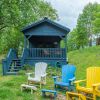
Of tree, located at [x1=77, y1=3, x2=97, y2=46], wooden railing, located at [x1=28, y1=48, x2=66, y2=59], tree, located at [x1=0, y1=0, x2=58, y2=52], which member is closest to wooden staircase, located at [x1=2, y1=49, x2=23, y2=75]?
wooden railing, located at [x1=28, y1=48, x2=66, y2=59]

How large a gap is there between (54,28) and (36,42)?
4.35m

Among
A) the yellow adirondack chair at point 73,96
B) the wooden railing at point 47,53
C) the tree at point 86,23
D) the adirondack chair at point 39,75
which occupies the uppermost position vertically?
the tree at point 86,23

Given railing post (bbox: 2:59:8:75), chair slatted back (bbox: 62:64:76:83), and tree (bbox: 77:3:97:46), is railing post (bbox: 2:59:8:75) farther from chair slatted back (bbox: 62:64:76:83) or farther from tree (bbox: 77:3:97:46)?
tree (bbox: 77:3:97:46)

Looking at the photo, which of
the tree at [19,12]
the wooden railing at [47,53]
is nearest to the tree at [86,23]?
the tree at [19,12]

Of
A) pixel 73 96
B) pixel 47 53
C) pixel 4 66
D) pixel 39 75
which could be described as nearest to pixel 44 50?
pixel 47 53

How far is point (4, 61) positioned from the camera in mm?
17047

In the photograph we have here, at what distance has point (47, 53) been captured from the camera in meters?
20.5

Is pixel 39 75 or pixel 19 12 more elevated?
pixel 19 12

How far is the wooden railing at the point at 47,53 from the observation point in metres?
20.3

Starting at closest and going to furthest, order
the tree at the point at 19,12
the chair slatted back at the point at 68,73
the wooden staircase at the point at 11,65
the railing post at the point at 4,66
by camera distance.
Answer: the chair slatted back at the point at 68,73, the railing post at the point at 4,66, the wooden staircase at the point at 11,65, the tree at the point at 19,12

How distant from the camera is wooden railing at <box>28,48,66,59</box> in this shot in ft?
66.5

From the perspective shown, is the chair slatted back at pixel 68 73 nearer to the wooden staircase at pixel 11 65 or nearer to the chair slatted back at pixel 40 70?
the chair slatted back at pixel 40 70

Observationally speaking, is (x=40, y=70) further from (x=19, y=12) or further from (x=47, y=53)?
(x=19, y=12)

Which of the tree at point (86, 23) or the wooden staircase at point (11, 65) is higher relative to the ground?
the tree at point (86, 23)
